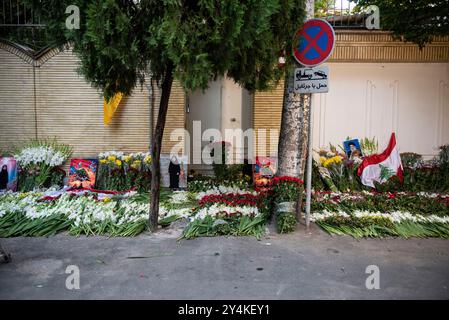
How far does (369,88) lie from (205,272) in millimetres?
6250

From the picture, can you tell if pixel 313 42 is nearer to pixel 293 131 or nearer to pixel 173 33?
pixel 293 131

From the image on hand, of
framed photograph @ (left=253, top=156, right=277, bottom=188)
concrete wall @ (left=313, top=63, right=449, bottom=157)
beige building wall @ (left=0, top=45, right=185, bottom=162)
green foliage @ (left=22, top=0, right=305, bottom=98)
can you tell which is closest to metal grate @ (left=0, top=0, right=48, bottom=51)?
beige building wall @ (left=0, top=45, right=185, bottom=162)

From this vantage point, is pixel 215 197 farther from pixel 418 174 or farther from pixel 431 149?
pixel 431 149

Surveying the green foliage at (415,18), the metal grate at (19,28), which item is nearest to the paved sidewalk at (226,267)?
the green foliage at (415,18)

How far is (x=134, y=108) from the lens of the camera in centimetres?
823

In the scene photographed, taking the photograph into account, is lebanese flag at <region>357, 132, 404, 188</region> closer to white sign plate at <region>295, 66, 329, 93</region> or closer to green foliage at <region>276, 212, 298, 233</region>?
green foliage at <region>276, 212, 298, 233</region>

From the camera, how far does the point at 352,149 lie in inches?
329

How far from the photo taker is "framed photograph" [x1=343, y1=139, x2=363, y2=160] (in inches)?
325

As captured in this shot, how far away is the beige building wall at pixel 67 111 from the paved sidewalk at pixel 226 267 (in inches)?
135

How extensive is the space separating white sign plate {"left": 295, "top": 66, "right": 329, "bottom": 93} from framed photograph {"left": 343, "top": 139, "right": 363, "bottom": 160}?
11.2 feet

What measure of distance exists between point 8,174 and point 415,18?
8.19m

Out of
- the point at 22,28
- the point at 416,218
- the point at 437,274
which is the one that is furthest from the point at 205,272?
the point at 22,28

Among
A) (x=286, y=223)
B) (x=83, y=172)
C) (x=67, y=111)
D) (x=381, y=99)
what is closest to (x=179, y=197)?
(x=83, y=172)

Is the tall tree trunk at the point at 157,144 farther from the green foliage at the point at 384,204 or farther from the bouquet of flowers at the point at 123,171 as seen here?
the green foliage at the point at 384,204
